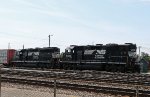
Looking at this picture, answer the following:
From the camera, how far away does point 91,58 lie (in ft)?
144

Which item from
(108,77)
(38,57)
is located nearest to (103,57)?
(108,77)

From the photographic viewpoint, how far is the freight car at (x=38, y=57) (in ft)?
165

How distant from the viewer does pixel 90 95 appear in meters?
18.1

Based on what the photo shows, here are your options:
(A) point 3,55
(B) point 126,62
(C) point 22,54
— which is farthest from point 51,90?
(A) point 3,55

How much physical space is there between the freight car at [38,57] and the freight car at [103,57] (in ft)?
10.3

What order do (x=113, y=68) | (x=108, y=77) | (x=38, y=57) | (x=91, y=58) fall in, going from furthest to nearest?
Answer: (x=38, y=57) → (x=91, y=58) → (x=113, y=68) → (x=108, y=77)

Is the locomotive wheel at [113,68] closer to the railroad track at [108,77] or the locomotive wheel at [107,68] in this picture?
the locomotive wheel at [107,68]

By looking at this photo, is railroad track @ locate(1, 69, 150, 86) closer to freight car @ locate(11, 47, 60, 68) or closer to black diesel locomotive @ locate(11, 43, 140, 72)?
black diesel locomotive @ locate(11, 43, 140, 72)

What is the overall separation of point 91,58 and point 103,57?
6.11 feet

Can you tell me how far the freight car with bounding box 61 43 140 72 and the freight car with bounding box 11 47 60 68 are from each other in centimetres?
313

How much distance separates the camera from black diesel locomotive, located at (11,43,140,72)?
4066 centimetres

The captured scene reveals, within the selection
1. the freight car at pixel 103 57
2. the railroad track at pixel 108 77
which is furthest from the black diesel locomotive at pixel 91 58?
the railroad track at pixel 108 77

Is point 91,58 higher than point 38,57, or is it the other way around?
point 38,57

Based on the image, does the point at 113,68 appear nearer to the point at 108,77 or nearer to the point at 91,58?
the point at 91,58
